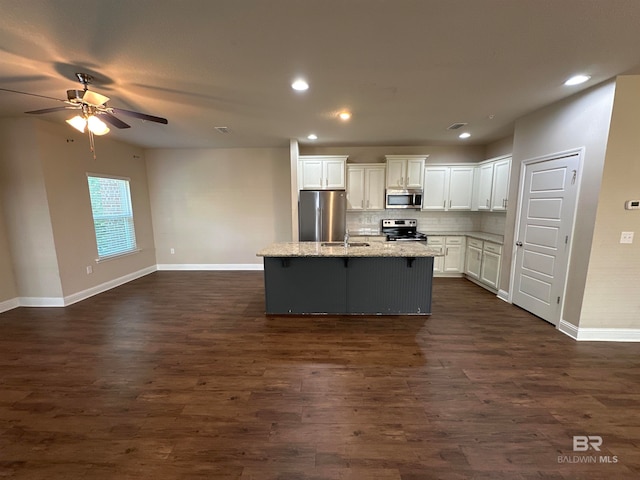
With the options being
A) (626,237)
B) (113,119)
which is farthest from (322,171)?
(626,237)

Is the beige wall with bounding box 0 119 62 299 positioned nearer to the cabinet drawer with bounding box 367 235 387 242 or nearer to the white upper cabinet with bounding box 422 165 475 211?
the cabinet drawer with bounding box 367 235 387 242

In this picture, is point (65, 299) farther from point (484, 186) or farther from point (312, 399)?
point (484, 186)

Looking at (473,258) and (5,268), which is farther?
(473,258)

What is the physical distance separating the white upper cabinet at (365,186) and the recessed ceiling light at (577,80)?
2.91m

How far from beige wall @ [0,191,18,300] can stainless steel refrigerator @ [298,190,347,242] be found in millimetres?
4444

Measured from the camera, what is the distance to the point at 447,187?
17.3ft

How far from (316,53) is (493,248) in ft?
13.4

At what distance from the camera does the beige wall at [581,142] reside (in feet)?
8.82

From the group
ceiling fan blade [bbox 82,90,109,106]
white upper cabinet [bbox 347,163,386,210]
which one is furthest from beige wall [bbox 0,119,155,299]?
white upper cabinet [bbox 347,163,386,210]

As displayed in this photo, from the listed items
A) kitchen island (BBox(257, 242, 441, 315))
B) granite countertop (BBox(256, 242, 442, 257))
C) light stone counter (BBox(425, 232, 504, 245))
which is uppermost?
light stone counter (BBox(425, 232, 504, 245))

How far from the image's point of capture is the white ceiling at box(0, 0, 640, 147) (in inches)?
64.1

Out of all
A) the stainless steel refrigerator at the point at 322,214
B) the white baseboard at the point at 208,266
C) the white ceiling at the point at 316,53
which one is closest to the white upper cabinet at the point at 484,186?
the white ceiling at the point at 316,53

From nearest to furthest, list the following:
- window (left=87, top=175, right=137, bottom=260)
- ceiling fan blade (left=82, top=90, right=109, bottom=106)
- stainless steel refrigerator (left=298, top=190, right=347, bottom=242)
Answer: ceiling fan blade (left=82, top=90, right=109, bottom=106) < window (left=87, top=175, right=137, bottom=260) < stainless steel refrigerator (left=298, top=190, right=347, bottom=242)

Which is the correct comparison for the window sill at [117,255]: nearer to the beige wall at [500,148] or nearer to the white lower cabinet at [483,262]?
the white lower cabinet at [483,262]
